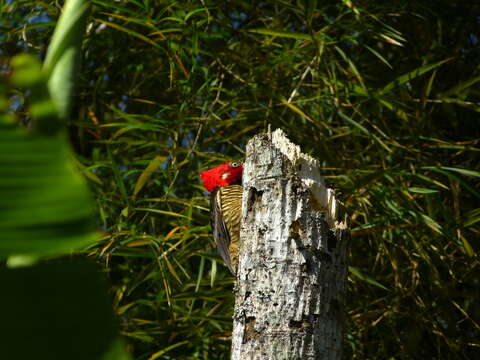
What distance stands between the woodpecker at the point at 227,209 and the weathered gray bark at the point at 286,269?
0.99 feet

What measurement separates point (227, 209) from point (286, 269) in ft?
1.35

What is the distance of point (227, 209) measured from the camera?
3.55 feet

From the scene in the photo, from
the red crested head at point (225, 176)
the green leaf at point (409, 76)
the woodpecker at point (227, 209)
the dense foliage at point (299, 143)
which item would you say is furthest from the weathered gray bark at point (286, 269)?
the green leaf at point (409, 76)

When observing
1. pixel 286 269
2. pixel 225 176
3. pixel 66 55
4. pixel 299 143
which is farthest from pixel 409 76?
pixel 66 55

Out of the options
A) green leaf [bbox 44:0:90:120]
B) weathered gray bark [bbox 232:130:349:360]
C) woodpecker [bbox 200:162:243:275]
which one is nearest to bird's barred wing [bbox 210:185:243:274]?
woodpecker [bbox 200:162:243:275]

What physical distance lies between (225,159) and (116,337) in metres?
1.16

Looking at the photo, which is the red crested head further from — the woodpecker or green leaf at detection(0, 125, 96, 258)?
green leaf at detection(0, 125, 96, 258)

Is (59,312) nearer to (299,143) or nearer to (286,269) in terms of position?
(286,269)

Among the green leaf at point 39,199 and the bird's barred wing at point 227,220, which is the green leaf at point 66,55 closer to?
the green leaf at point 39,199

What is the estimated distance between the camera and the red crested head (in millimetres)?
1166

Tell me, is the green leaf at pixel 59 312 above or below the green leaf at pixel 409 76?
below

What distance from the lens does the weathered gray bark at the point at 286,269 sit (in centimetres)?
67

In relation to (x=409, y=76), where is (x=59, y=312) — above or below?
below

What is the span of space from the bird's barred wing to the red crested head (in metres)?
0.03
